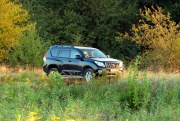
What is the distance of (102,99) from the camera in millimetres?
12891

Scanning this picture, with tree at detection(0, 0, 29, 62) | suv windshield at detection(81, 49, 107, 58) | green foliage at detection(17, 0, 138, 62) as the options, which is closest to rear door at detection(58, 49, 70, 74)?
suv windshield at detection(81, 49, 107, 58)

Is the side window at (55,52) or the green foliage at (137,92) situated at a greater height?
the side window at (55,52)

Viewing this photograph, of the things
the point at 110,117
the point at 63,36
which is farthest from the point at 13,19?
the point at 110,117

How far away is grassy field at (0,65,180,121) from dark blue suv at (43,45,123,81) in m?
4.10

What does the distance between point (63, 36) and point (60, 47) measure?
25276 mm

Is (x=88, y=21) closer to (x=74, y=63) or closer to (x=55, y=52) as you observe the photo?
Result: (x=55, y=52)

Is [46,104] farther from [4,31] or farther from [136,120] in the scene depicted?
[4,31]

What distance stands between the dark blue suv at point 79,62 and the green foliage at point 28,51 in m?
12.2

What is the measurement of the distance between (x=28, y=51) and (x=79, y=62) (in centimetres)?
1487

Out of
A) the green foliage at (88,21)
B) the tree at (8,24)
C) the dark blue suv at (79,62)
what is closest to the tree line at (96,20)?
the green foliage at (88,21)

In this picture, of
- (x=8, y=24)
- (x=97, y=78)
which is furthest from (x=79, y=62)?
(x=8, y=24)

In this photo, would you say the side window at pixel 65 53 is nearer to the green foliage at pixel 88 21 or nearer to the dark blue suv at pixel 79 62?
the dark blue suv at pixel 79 62

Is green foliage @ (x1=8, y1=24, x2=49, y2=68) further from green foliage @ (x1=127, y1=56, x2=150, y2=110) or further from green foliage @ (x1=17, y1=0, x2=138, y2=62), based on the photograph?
green foliage @ (x1=127, y1=56, x2=150, y2=110)

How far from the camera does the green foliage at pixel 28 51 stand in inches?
1359
